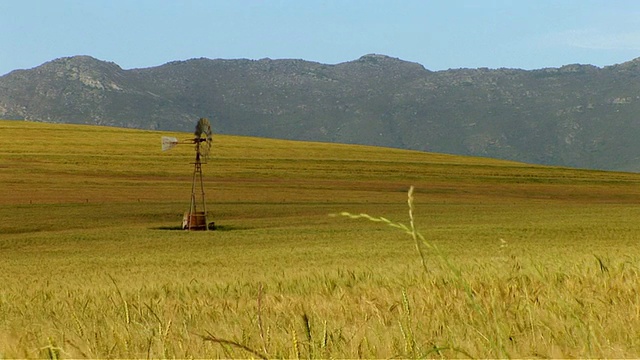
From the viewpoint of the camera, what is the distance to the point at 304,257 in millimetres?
22375

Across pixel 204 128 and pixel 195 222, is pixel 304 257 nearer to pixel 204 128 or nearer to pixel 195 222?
pixel 195 222

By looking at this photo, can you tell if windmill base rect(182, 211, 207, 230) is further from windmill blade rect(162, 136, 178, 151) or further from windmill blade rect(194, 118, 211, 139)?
windmill blade rect(194, 118, 211, 139)

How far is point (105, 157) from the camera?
8688 centimetres

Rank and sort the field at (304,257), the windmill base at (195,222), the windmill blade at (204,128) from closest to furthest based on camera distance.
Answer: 1. the field at (304,257)
2. the windmill base at (195,222)
3. the windmill blade at (204,128)

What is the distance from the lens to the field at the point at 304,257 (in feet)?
11.4

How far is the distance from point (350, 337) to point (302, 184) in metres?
67.2

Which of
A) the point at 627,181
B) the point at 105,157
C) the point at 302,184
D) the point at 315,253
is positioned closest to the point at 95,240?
the point at 315,253

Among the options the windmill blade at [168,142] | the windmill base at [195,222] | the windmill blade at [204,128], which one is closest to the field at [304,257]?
the windmill base at [195,222]

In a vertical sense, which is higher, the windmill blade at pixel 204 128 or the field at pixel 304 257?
the windmill blade at pixel 204 128

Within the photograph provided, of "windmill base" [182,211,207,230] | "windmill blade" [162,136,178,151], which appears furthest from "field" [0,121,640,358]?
"windmill blade" [162,136,178,151]

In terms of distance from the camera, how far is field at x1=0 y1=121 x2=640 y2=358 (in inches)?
136

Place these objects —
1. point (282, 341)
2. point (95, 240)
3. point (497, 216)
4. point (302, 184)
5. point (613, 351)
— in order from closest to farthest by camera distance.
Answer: point (613, 351) → point (282, 341) → point (95, 240) → point (497, 216) → point (302, 184)

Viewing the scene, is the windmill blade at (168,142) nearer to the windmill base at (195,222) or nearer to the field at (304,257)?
the field at (304,257)

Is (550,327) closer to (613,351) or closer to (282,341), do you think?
(613,351)
